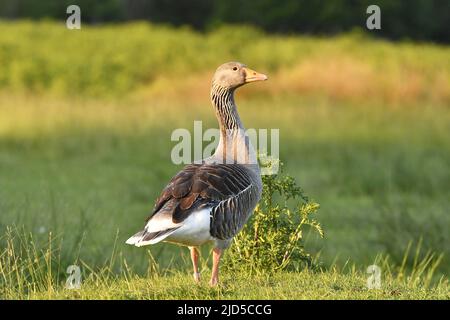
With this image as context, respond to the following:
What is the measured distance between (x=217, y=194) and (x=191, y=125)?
14067 mm

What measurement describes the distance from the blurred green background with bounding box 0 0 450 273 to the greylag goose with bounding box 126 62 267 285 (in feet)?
4.62

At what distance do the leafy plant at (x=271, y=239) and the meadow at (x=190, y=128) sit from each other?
216 mm

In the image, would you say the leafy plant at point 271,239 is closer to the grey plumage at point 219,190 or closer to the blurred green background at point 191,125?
the grey plumage at point 219,190

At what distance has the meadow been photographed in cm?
793

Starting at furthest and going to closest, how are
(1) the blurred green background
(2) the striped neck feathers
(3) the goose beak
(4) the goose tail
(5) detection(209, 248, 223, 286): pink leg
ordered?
(1) the blurred green background → (3) the goose beak → (2) the striped neck feathers → (5) detection(209, 248, 223, 286): pink leg → (4) the goose tail

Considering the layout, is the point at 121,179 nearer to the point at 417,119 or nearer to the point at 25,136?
the point at 25,136

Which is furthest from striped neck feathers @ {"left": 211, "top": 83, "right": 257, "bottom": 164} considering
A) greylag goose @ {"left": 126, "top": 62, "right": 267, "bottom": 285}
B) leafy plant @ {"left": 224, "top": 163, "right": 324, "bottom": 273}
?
leafy plant @ {"left": 224, "top": 163, "right": 324, "bottom": 273}

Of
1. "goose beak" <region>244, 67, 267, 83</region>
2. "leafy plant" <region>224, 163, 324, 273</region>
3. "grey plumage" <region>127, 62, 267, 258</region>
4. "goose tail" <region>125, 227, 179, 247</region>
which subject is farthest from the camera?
"leafy plant" <region>224, 163, 324, 273</region>

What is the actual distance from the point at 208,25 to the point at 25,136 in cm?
2781

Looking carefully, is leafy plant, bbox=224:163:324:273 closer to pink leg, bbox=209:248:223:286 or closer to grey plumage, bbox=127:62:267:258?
grey plumage, bbox=127:62:267:258

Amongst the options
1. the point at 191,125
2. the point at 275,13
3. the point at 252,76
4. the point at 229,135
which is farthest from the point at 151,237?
the point at 275,13

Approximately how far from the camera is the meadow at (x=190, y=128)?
7.93 m

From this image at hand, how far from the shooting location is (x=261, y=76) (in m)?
7.08

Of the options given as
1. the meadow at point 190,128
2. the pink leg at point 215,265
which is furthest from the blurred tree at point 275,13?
the pink leg at point 215,265
